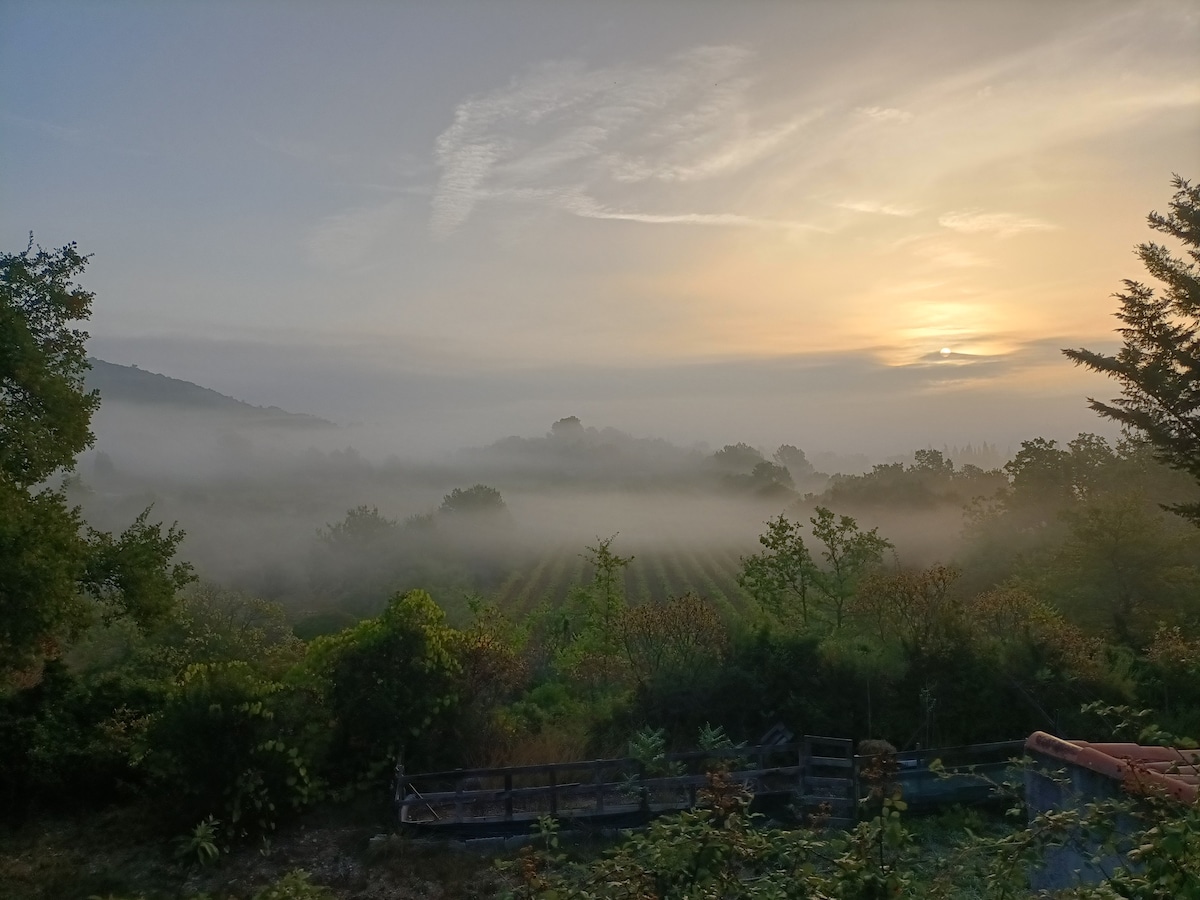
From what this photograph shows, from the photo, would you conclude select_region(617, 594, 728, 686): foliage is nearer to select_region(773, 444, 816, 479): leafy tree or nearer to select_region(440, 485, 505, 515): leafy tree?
select_region(440, 485, 505, 515): leafy tree

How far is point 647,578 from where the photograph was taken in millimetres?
49469

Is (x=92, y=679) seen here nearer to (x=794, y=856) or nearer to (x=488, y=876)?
(x=488, y=876)

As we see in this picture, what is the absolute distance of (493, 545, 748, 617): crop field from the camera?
41.7 metres

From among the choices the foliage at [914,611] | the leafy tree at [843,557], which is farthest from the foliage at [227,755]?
the leafy tree at [843,557]

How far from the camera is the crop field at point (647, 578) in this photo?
4166 centimetres

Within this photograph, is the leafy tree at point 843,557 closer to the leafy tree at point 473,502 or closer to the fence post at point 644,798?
the fence post at point 644,798

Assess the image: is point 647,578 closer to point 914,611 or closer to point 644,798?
point 914,611

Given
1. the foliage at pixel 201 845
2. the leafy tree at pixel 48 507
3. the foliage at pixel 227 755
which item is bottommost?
the foliage at pixel 201 845

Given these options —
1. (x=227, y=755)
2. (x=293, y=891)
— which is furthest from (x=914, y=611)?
(x=293, y=891)

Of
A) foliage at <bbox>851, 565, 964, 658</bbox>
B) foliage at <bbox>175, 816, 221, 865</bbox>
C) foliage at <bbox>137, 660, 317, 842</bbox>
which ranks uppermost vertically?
foliage at <bbox>851, 565, 964, 658</bbox>

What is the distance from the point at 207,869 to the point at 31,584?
4.82 metres

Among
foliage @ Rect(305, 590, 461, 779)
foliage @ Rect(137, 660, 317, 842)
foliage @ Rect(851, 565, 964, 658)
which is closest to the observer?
foliage @ Rect(137, 660, 317, 842)

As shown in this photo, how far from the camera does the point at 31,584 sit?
35.4 feet

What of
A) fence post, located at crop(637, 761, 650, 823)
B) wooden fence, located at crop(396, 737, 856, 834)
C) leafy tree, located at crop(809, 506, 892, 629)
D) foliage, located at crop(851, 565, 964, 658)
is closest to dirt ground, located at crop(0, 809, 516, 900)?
wooden fence, located at crop(396, 737, 856, 834)
